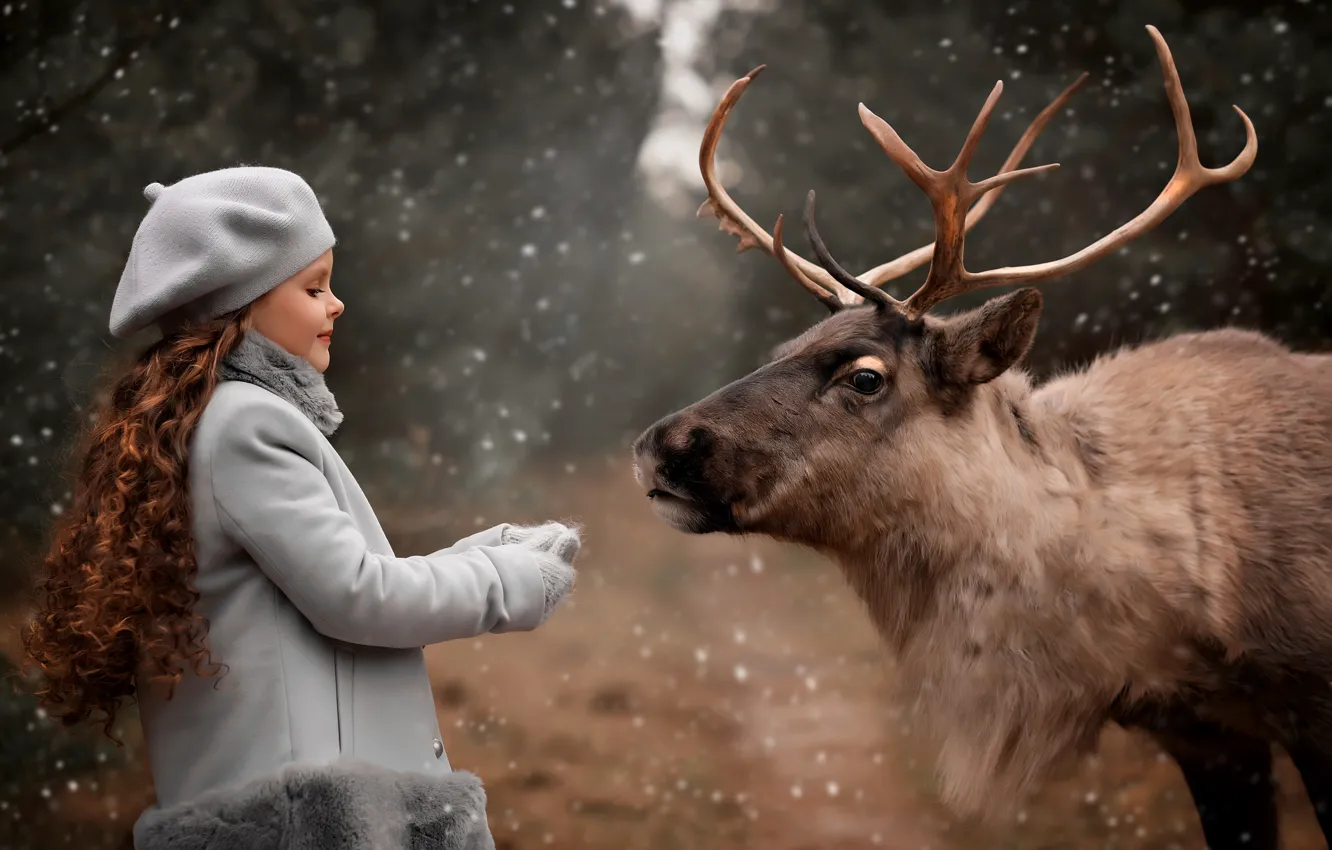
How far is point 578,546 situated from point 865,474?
679mm

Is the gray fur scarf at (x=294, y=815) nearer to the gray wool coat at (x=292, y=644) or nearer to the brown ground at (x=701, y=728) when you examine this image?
the gray wool coat at (x=292, y=644)

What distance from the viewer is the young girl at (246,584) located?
1262 millimetres

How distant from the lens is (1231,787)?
2293 millimetres

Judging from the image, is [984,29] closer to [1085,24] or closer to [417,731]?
[1085,24]

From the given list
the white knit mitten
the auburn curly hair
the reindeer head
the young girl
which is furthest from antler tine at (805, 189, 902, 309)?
the auburn curly hair

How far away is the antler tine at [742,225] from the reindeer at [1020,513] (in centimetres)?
17

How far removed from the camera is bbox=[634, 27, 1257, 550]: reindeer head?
6.46 feet

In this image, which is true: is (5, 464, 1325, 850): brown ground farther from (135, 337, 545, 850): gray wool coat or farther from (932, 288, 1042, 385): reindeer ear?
(135, 337, 545, 850): gray wool coat

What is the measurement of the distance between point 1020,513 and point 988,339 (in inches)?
11.7

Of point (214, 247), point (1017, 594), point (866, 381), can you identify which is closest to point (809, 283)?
point (866, 381)

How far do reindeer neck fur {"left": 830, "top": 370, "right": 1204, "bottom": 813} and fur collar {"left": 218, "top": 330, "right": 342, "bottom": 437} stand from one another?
1012mm

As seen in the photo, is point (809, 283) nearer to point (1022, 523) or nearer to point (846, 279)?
point (846, 279)

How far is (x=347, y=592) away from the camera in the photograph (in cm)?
126

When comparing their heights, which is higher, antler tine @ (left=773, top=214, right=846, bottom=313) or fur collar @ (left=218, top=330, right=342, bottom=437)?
fur collar @ (left=218, top=330, right=342, bottom=437)
